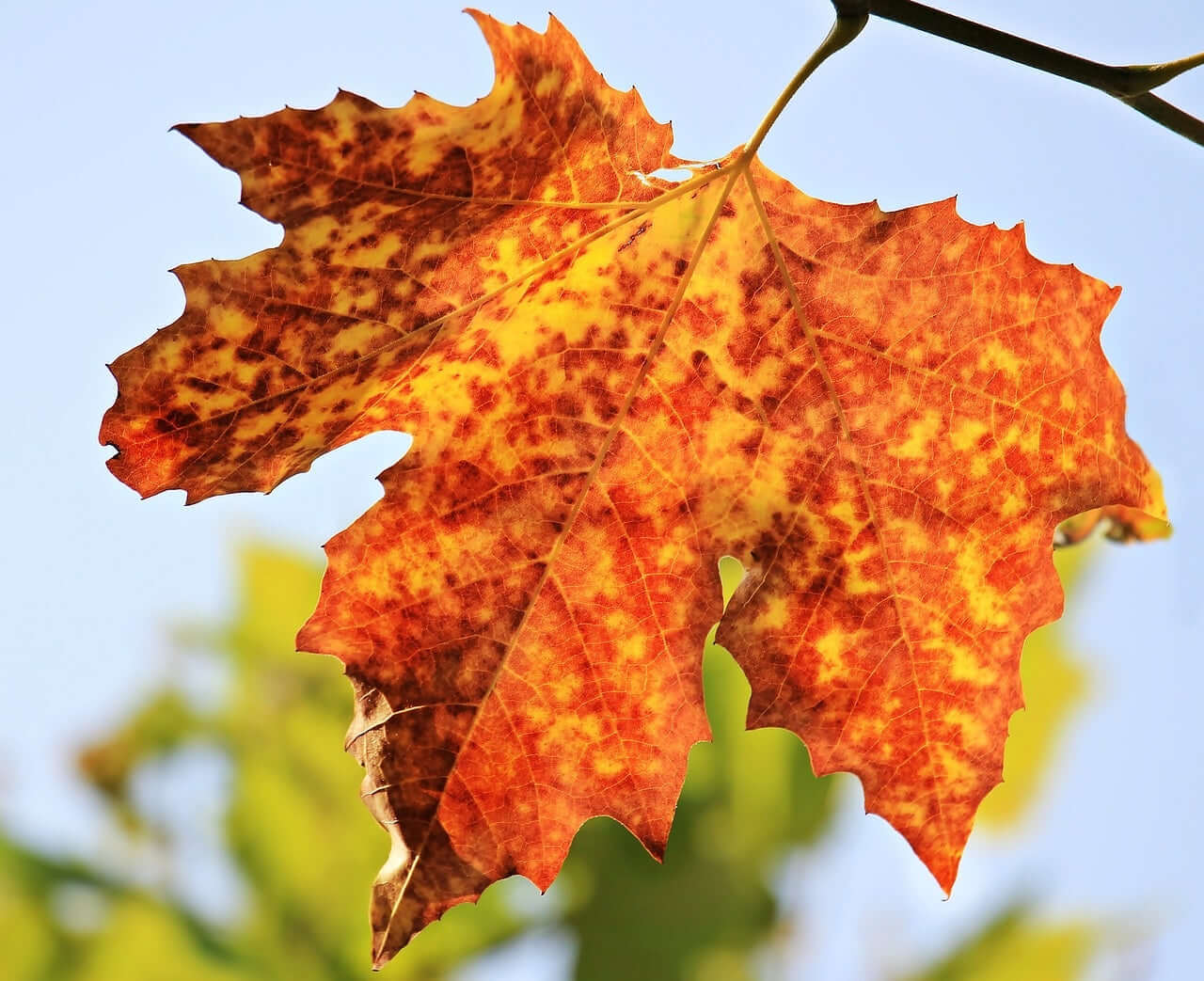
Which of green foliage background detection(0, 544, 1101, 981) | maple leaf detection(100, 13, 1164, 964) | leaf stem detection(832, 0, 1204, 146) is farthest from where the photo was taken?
green foliage background detection(0, 544, 1101, 981)

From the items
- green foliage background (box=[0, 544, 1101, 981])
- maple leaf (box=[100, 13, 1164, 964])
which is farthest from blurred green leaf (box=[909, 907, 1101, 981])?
maple leaf (box=[100, 13, 1164, 964])

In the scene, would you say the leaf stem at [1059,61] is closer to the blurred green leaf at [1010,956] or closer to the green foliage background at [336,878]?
the green foliage background at [336,878]

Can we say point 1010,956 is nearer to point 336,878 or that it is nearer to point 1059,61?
point 336,878

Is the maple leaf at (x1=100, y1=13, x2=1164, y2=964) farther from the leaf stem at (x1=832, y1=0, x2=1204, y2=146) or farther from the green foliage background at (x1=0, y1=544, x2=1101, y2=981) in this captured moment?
the green foliage background at (x1=0, y1=544, x2=1101, y2=981)

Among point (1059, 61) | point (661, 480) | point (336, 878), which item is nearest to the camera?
point (1059, 61)

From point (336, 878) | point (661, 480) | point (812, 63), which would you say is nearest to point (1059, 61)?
point (812, 63)

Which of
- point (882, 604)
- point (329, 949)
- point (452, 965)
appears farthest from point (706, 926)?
point (882, 604)
